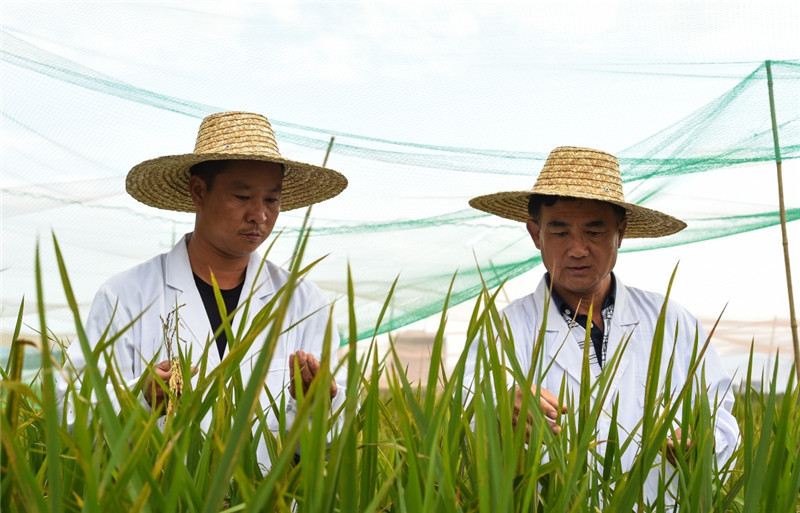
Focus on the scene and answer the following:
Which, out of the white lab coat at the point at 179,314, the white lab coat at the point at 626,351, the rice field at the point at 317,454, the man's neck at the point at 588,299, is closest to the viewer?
the rice field at the point at 317,454

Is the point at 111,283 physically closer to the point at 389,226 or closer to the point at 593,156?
the point at 593,156

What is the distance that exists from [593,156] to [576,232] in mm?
260

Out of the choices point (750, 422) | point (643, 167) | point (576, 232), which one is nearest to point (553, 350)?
point (576, 232)

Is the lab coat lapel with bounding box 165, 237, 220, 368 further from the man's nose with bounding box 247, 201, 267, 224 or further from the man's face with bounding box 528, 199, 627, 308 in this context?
the man's face with bounding box 528, 199, 627, 308

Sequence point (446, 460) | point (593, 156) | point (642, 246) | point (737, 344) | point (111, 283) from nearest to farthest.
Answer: point (446, 460)
point (111, 283)
point (593, 156)
point (642, 246)
point (737, 344)

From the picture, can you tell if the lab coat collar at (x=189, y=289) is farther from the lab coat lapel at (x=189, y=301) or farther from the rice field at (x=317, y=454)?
the rice field at (x=317, y=454)

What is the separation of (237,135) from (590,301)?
821mm

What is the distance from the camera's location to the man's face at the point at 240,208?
177 centimetres

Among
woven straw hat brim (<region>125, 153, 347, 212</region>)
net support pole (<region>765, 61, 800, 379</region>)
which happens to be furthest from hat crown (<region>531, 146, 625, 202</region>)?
net support pole (<region>765, 61, 800, 379</region>)

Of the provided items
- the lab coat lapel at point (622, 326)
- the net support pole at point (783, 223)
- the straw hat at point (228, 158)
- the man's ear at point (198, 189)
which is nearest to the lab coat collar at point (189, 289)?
the man's ear at point (198, 189)

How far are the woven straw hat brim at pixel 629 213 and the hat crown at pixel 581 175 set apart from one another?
0.06 m

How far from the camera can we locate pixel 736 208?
417cm

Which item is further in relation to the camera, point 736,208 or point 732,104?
point 736,208

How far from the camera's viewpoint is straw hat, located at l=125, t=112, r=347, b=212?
1843 millimetres
